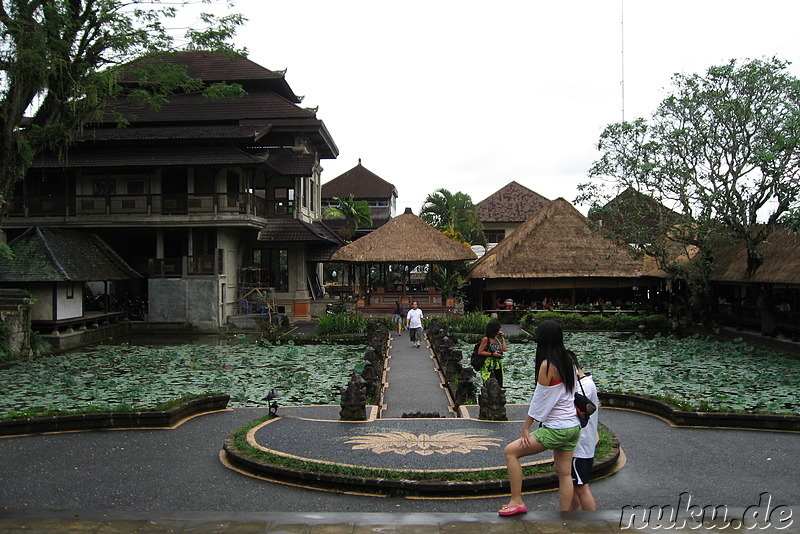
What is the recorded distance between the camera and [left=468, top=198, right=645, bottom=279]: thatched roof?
102ft

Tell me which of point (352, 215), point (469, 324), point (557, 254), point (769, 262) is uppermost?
point (352, 215)

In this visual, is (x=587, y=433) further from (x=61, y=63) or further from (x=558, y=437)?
(x=61, y=63)

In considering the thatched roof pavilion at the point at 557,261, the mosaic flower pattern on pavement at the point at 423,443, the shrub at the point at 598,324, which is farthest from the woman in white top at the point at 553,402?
the thatched roof pavilion at the point at 557,261

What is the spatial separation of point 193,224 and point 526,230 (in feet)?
50.2

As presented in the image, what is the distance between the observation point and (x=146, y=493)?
7.47 meters

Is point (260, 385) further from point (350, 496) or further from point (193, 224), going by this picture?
point (193, 224)

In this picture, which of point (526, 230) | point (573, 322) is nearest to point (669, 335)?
point (573, 322)

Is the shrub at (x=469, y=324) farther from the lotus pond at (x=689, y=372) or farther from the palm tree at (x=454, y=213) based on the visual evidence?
the palm tree at (x=454, y=213)

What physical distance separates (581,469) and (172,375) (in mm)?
12792

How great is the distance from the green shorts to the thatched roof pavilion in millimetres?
25314

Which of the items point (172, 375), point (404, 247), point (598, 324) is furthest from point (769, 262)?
point (172, 375)

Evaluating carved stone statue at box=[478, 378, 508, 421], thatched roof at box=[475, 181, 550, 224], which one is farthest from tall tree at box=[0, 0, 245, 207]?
thatched roof at box=[475, 181, 550, 224]

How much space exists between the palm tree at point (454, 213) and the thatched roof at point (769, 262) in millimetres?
20055

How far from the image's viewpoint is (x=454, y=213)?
4494 centimetres
